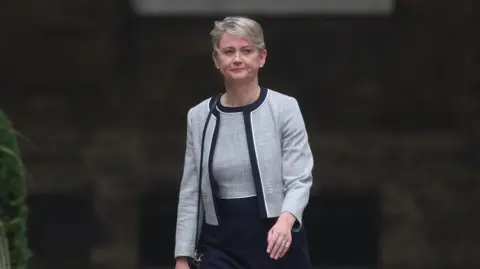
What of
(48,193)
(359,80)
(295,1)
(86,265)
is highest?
(295,1)

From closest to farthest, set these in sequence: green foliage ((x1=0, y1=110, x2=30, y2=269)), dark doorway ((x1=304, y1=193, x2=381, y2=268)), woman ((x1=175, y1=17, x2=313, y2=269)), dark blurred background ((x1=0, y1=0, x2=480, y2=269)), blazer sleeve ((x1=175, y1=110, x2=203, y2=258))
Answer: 1. woman ((x1=175, y1=17, x2=313, y2=269))
2. blazer sleeve ((x1=175, y1=110, x2=203, y2=258))
3. green foliage ((x1=0, y1=110, x2=30, y2=269))
4. dark blurred background ((x1=0, y1=0, x2=480, y2=269))
5. dark doorway ((x1=304, y1=193, x2=381, y2=268))

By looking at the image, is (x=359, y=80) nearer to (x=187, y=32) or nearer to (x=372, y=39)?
(x=372, y=39)

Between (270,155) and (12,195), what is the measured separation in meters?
1.10

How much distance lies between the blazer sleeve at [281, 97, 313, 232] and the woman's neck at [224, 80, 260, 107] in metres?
0.14

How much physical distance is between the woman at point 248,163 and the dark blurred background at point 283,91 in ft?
17.2

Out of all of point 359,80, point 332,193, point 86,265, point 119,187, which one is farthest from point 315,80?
point 86,265

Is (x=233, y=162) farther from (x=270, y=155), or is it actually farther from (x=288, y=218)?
(x=288, y=218)

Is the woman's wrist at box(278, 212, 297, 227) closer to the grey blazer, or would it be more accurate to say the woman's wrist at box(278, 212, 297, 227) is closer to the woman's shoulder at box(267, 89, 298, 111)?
the grey blazer

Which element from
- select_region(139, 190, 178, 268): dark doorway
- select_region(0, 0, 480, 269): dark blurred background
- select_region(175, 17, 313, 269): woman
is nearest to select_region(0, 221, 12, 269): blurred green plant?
select_region(175, 17, 313, 269): woman

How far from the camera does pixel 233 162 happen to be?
167 inches

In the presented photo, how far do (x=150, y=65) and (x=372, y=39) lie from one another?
1.86m

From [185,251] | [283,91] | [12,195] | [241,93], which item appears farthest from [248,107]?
[283,91]

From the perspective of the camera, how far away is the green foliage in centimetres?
452

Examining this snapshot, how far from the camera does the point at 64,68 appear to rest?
Answer: 9.52m
